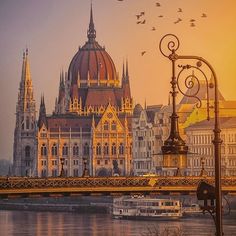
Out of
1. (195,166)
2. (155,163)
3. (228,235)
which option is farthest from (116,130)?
(228,235)

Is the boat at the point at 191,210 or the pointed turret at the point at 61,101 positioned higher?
the pointed turret at the point at 61,101

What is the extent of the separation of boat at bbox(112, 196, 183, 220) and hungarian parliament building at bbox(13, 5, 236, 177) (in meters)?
7.63

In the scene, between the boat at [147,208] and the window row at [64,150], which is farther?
the window row at [64,150]

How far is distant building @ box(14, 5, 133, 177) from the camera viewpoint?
2153 inches

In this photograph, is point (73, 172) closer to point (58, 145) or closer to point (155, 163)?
point (58, 145)

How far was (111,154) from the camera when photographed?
5491 cm

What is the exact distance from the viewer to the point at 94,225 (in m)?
36.2

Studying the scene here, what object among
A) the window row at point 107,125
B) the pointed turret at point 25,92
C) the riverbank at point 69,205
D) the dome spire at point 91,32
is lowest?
the riverbank at point 69,205

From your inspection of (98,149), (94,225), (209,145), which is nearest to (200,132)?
(209,145)

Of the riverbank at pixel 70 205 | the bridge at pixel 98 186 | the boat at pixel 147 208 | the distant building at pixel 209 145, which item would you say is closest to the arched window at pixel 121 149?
the riverbank at pixel 70 205

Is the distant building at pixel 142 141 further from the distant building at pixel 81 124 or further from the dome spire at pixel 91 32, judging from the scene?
the dome spire at pixel 91 32

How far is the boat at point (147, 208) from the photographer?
132 feet

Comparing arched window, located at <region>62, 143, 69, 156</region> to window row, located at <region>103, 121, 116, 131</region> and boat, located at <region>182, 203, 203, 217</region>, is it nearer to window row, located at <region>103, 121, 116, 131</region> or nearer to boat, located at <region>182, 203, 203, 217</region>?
window row, located at <region>103, 121, 116, 131</region>

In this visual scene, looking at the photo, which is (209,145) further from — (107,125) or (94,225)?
(94,225)
